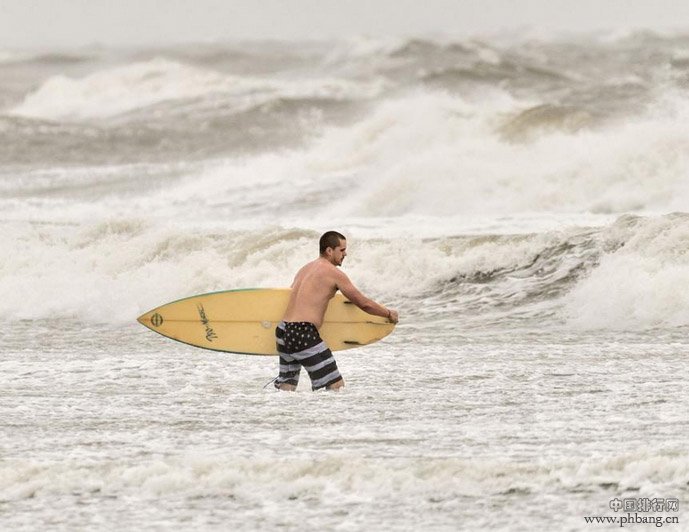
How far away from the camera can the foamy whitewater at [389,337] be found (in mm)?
5773

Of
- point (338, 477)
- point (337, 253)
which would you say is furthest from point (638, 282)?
point (338, 477)

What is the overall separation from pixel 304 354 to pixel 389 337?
2764mm

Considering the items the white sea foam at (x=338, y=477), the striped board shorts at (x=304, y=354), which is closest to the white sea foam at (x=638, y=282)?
the striped board shorts at (x=304, y=354)

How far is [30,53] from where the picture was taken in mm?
66438

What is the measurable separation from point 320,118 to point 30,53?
3243cm

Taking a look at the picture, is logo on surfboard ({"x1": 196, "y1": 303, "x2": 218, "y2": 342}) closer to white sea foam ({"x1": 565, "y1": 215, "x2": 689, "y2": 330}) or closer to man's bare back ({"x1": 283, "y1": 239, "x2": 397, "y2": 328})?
man's bare back ({"x1": 283, "y1": 239, "x2": 397, "y2": 328})

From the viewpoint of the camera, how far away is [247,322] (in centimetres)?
778

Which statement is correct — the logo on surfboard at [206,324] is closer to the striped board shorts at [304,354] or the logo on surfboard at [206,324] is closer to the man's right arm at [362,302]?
the striped board shorts at [304,354]

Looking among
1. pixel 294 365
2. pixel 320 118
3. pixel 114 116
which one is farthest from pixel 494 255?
pixel 114 116

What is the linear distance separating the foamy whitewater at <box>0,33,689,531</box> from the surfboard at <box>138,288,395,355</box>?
10.4 inches

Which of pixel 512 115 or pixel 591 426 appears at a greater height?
pixel 512 115

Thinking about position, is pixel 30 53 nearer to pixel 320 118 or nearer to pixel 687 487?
pixel 320 118

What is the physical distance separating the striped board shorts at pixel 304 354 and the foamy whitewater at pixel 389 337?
0.13 metres

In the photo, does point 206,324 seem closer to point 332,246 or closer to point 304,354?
point 304,354
